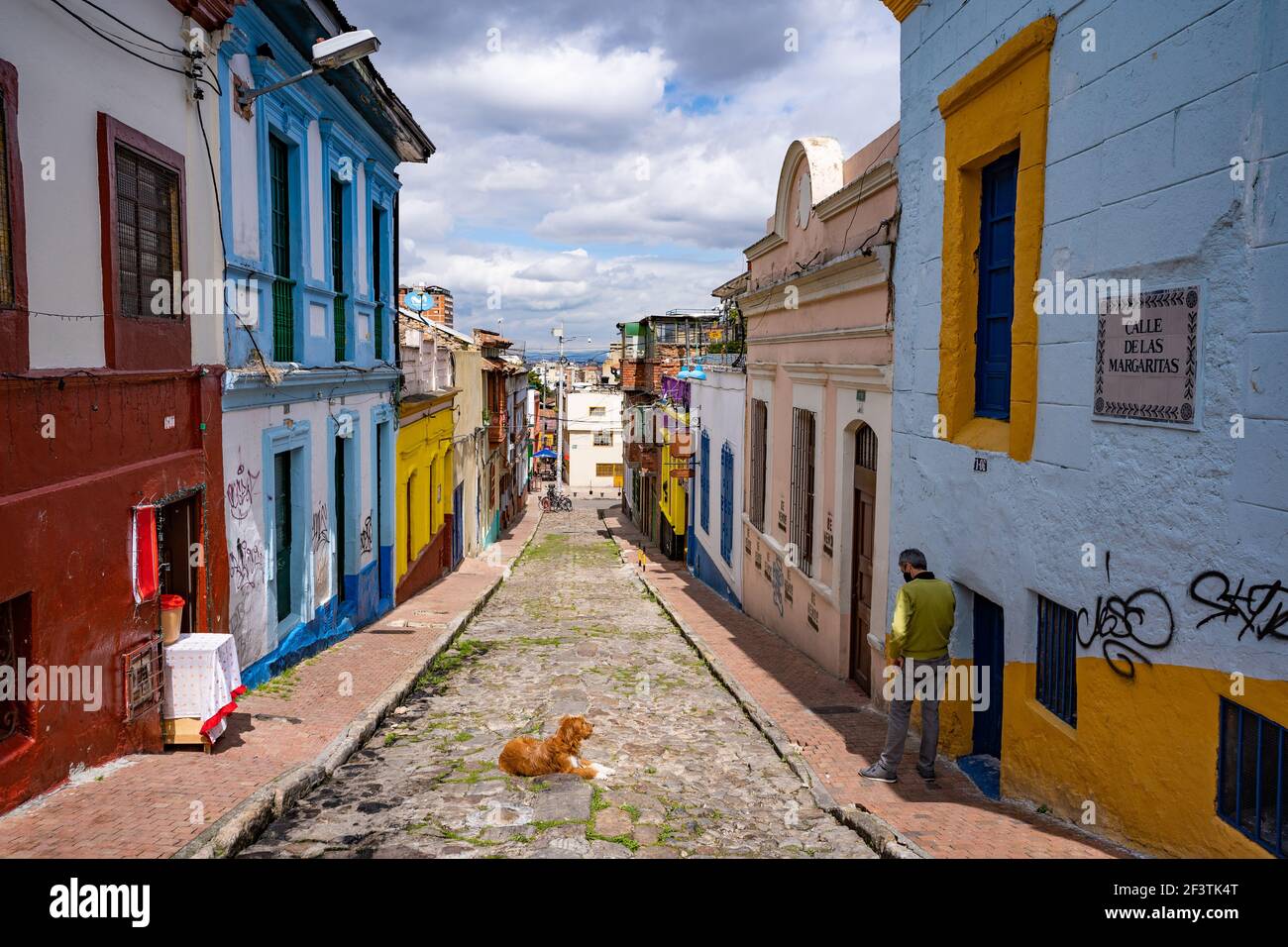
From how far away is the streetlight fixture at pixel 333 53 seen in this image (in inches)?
337

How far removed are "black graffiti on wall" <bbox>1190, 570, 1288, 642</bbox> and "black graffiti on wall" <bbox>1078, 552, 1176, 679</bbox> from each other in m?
0.26

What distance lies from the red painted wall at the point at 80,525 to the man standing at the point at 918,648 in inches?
206

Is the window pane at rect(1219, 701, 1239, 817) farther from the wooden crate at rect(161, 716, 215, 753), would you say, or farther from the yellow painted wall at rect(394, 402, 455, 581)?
the yellow painted wall at rect(394, 402, 455, 581)

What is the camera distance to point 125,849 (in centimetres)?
498

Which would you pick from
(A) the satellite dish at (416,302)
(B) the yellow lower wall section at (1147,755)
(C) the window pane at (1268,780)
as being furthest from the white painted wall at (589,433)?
(C) the window pane at (1268,780)

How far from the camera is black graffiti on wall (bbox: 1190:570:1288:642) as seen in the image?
3.97 metres

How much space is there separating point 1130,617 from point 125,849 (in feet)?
17.5

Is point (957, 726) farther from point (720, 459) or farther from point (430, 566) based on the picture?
point (430, 566)

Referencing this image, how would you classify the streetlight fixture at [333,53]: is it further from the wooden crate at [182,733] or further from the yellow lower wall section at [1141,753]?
the yellow lower wall section at [1141,753]

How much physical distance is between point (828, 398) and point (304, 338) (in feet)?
19.3

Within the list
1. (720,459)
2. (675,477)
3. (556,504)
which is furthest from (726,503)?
(556,504)

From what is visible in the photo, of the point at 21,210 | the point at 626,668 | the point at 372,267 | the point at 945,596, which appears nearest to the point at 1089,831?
the point at 945,596

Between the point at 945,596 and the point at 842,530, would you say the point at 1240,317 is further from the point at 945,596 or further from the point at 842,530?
the point at 842,530

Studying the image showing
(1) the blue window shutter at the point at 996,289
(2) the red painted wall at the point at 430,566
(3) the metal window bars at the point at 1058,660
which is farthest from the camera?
(2) the red painted wall at the point at 430,566
